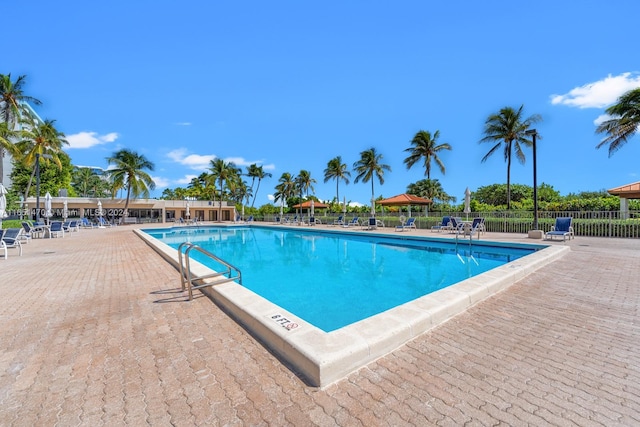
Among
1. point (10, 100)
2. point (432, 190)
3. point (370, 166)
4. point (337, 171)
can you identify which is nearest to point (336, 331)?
point (10, 100)

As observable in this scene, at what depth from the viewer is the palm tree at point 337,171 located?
40312mm

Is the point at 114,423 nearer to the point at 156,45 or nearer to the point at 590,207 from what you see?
the point at 156,45

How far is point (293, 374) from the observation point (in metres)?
2.21

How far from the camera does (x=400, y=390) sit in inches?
77.9

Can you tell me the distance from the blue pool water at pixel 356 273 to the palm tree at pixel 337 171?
28462 millimetres

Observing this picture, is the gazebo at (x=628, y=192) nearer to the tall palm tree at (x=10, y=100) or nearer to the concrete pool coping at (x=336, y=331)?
the concrete pool coping at (x=336, y=331)

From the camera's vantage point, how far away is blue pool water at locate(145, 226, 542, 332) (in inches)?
200

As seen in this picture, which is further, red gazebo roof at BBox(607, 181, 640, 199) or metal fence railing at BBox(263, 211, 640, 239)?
metal fence railing at BBox(263, 211, 640, 239)

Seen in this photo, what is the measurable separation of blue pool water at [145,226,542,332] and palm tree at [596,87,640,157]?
42.3 feet

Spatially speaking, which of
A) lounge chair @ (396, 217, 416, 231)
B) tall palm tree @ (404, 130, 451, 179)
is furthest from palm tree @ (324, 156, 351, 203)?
lounge chair @ (396, 217, 416, 231)

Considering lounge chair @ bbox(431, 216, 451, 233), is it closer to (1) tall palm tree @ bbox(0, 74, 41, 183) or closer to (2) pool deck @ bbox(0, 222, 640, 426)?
(2) pool deck @ bbox(0, 222, 640, 426)

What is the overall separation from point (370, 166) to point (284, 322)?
105 ft

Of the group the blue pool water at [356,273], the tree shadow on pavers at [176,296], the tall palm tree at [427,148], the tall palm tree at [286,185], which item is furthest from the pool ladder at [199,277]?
the tall palm tree at [286,185]

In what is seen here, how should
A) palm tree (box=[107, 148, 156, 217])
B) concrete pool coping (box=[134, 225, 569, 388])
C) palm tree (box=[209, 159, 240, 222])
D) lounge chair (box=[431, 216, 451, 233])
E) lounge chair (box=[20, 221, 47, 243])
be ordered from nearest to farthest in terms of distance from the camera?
concrete pool coping (box=[134, 225, 569, 388]) < lounge chair (box=[20, 221, 47, 243]) < lounge chair (box=[431, 216, 451, 233]) < palm tree (box=[107, 148, 156, 217]) < palm tree (box=[209, 159, 240, 222])
